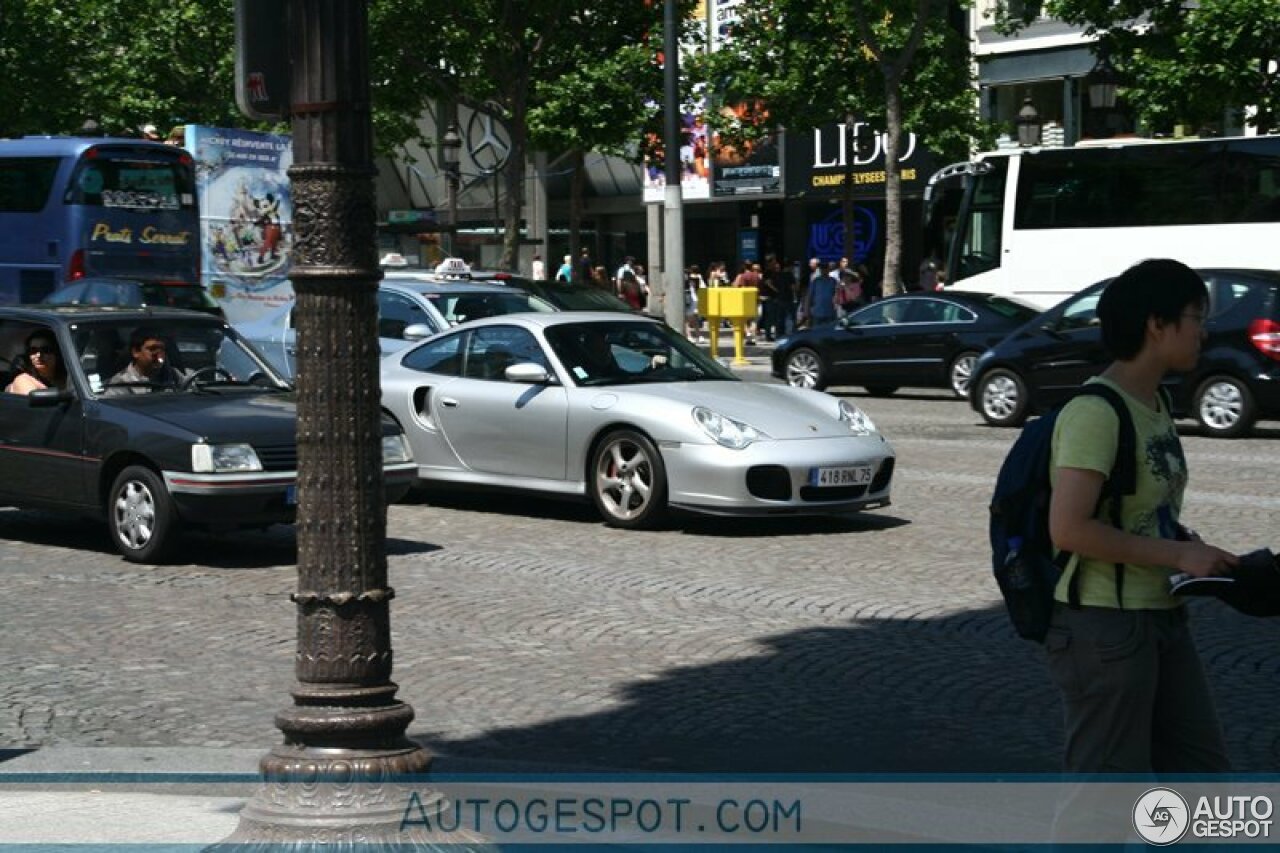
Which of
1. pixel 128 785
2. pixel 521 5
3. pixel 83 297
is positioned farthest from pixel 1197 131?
pixel 128 785

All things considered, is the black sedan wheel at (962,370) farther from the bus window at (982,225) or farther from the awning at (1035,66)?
the awning at (1035,66)

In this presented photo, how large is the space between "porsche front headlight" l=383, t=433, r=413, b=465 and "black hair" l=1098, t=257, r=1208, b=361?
7927 mm

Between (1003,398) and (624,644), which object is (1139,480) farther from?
(1003,398)

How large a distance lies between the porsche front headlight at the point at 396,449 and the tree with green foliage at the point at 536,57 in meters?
26.2

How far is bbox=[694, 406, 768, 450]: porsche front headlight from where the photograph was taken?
41.6 feet

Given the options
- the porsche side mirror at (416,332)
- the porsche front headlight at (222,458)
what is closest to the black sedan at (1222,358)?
the porsche side mirror at (416,332)

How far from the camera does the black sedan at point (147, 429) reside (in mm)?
11609

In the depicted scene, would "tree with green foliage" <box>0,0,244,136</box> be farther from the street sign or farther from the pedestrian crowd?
the street sign

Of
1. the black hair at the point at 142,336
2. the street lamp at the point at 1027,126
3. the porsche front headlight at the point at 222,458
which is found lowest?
the porsche front headlight at the point at 222,458

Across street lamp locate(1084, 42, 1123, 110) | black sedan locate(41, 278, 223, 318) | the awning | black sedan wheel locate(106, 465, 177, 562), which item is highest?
the awning

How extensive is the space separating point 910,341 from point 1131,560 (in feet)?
68.1

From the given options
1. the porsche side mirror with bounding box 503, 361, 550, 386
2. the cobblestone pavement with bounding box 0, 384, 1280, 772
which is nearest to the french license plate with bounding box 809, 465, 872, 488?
the cobblestone pavement with bounding box 0, 384, 1280, 772

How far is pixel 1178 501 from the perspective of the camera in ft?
15.6

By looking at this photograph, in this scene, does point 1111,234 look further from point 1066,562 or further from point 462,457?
point 1066,562
